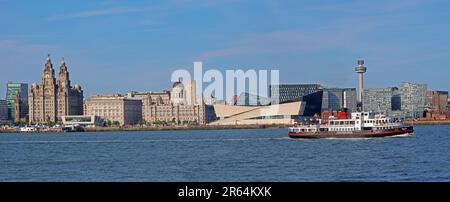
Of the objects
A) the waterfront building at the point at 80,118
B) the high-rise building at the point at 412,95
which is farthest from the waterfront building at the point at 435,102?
the waterfront building at the point at 80,118

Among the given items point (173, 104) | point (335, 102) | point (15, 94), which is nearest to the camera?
point (15, 94)

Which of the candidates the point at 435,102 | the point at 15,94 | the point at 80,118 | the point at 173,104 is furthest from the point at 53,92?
the point at 80,118

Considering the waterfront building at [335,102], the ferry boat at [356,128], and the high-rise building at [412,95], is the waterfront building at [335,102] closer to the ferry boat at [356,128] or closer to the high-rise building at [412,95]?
the ferry boat at [356,128]

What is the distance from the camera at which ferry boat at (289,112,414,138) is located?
17500 millimetres

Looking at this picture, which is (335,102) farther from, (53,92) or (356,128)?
(53,92)

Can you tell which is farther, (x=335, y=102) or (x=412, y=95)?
(x=335, y=102)

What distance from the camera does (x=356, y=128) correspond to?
58.9 ft

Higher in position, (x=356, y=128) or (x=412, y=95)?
(x=412, y=95)

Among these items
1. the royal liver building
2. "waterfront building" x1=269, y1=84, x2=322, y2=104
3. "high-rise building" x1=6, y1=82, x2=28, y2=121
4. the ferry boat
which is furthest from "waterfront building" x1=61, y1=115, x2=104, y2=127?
"high-rise building" x1=6, y1=82, x2=28, y2=121
